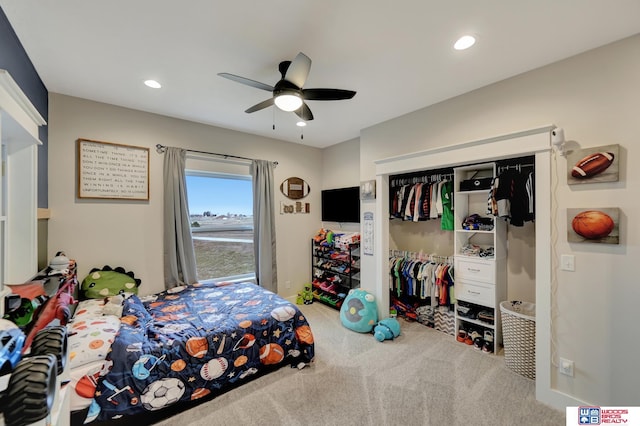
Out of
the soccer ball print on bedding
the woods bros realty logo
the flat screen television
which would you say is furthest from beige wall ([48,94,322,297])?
the woods bros realty logo

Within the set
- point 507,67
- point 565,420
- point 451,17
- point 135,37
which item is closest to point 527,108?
point 507,67

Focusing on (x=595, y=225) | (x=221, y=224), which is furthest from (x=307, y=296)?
(x=595, y=225)

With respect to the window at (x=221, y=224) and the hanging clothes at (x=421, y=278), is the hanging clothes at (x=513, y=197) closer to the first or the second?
the hanging clothes at (x=421, y=278)

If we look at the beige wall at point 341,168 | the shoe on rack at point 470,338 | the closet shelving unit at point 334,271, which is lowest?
the shoe on rack at point 470,338

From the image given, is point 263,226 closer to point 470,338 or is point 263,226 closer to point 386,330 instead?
point 386,330

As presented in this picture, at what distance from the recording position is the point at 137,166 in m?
2.92

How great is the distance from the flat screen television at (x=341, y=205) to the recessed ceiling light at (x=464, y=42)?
2257 millimetres

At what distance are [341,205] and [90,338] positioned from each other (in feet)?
10.6

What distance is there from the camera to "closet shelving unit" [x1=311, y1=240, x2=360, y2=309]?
3857 millimetres

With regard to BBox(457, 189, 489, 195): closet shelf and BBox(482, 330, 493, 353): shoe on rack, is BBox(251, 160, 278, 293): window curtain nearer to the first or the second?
BBox(457, 189, 489, 195): closet shelf

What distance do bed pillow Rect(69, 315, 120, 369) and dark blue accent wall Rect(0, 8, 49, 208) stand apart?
3.87 ft

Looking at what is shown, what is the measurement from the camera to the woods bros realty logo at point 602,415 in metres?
1.62

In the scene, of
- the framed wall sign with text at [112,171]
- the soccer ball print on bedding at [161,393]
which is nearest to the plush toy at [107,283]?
the framed wall sign with text at [112,171]

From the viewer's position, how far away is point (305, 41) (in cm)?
176
